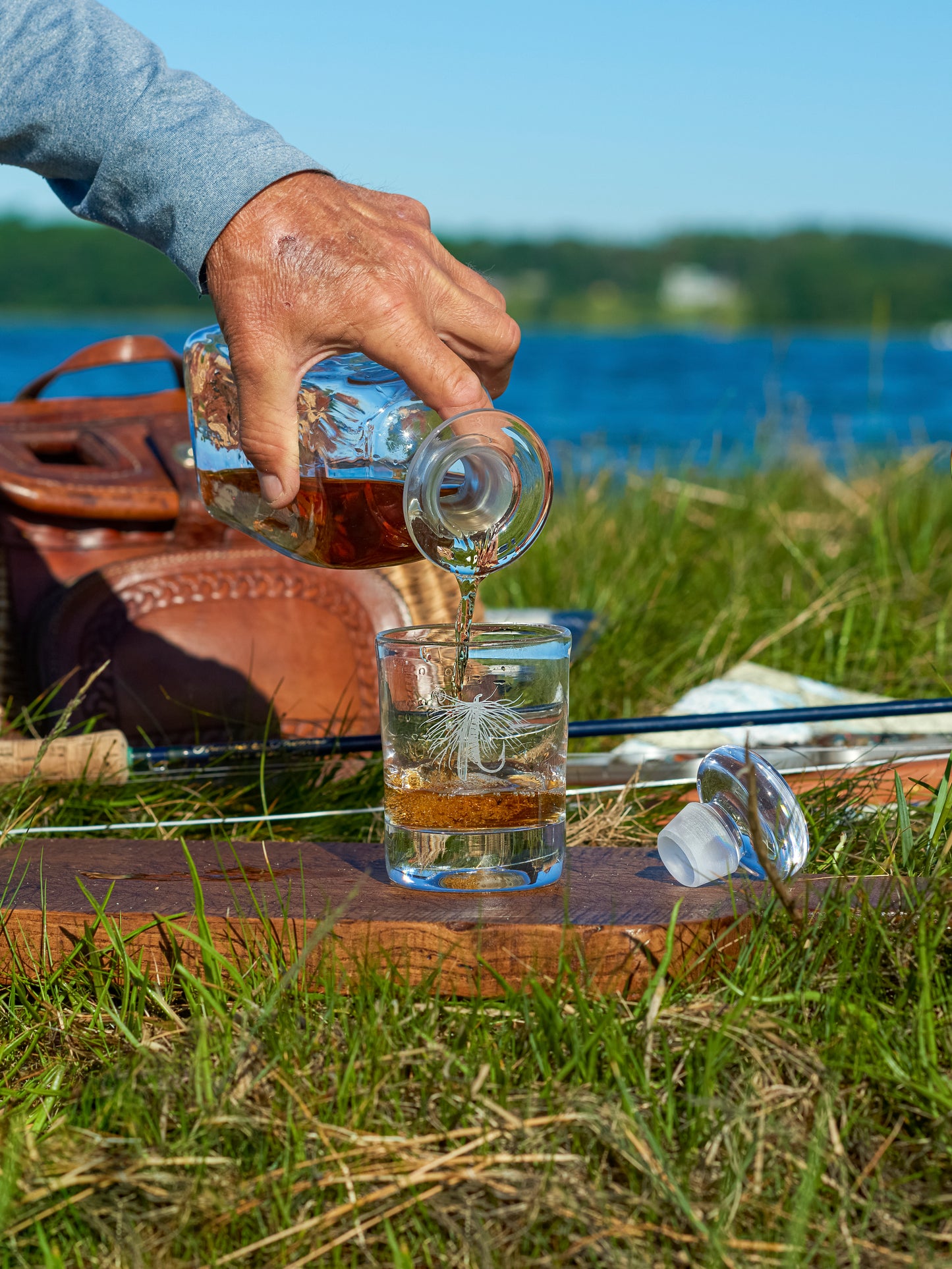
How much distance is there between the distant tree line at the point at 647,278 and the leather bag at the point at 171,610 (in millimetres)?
34804

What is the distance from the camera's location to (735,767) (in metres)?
1.50

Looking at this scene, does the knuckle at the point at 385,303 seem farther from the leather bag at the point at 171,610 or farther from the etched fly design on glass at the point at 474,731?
the leather bag at the point at 171,610

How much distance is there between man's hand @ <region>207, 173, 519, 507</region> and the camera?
133 centimetres

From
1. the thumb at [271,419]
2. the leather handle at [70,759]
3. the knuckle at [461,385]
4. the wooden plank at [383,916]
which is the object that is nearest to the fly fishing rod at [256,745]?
the leather handle at [70,759]

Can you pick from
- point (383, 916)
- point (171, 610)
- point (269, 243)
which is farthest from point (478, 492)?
point (171, 610)

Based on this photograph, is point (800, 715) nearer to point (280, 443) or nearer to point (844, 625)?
point (280, 443)

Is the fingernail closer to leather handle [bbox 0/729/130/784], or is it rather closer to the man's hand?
the man's hand

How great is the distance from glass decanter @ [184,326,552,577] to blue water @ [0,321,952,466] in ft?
10.4

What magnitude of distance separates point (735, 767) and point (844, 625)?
1751 mm

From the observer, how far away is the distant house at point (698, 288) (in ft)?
151

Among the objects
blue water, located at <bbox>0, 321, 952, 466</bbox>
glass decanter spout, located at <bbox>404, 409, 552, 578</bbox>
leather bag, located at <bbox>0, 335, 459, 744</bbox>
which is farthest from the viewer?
blue water, located at <bbox>0, 321, 952, 466</bbox>

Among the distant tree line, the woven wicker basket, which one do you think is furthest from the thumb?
the distant tree line

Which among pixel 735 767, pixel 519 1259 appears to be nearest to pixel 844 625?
pixel 735 767

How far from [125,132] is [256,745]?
37.4 inches
